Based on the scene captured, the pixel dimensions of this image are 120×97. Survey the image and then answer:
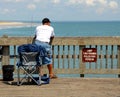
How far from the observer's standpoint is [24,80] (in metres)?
10.8

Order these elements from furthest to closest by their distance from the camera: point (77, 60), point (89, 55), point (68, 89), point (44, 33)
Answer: point (77, 60) → point (89, 55) → point (44, 33) → point (68, 89)

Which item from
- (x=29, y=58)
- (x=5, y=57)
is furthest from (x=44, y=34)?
(x=5, y=57)

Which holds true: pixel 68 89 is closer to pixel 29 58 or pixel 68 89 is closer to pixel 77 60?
pixel 29 58

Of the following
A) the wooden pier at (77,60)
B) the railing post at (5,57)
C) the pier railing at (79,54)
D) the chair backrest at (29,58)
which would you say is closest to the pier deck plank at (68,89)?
the wooden pier at (77,60)

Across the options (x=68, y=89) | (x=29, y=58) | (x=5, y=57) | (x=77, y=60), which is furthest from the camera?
(x=77, y=60)

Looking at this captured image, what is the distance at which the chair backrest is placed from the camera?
399 inches

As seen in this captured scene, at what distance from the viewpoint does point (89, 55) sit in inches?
462

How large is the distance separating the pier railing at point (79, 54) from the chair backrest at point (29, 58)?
1.37 meters

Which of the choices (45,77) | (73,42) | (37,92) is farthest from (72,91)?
(73,42)

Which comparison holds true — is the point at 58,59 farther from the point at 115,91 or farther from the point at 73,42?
the point at 115,91

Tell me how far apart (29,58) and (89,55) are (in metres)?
2.12

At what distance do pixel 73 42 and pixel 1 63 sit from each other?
75.4 inches

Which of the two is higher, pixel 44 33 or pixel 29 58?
pixel 44 33

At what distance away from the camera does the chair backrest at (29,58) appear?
10125 mm
